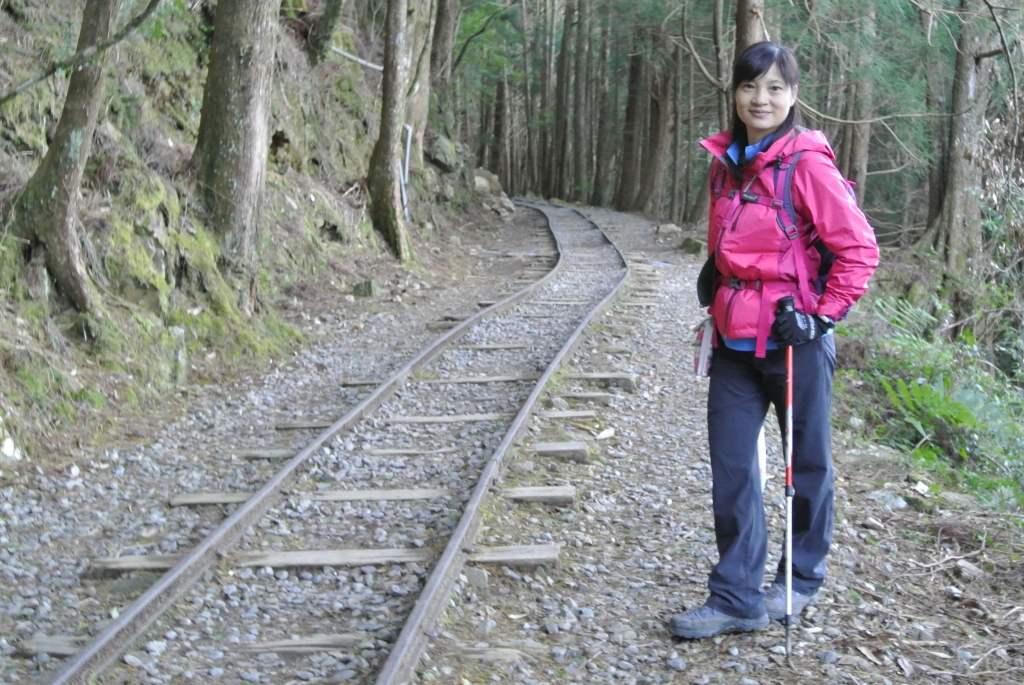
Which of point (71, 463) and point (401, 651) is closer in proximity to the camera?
point (401, 651)

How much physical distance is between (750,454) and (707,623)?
67 centimetres

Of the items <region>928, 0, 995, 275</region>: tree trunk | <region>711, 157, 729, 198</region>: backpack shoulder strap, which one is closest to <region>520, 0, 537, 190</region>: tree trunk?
<region>928, 0, 995, 275</region>: tree trunk

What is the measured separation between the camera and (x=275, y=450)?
6.24 m

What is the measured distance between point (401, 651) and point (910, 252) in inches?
570

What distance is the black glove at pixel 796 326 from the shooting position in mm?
3350

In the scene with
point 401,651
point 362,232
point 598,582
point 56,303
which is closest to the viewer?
point 401,651

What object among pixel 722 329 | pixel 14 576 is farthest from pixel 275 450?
pixel 722 329

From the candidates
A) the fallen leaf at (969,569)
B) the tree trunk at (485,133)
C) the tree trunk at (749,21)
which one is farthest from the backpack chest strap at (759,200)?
the tree trunk at (485,133)

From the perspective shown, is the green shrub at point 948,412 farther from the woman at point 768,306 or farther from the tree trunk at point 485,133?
the tree trunk at point 485,133

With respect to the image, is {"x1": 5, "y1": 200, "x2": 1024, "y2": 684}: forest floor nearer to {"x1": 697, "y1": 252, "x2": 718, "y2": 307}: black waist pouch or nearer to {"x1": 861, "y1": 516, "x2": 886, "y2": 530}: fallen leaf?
{"x1": 861, "y1": 516, "x2": 886, "y2": 530}: fallen leaf

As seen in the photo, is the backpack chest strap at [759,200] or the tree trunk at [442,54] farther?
the tree trunk at [442,54]

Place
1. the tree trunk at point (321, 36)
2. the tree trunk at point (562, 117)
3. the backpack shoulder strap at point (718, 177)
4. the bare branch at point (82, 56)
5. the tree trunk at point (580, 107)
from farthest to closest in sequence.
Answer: the tree trunk at point (562, 117), the tree trunk at point (580, 107), the tree trunk at point (321, 36), the bare branch at point (82, 56), the backpack shoulder strap at point (718, 177)

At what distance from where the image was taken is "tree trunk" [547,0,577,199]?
3913 cm

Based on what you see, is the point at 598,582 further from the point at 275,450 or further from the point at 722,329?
the point at 275,450
